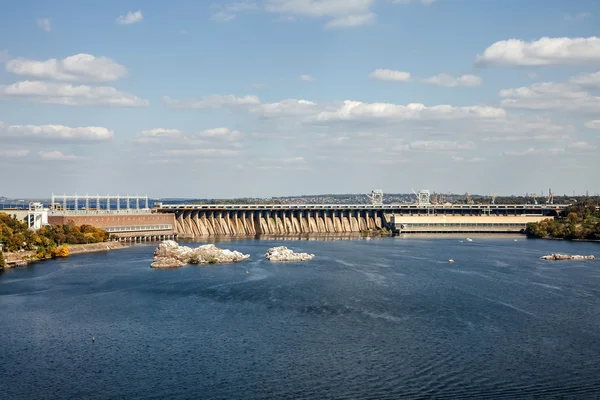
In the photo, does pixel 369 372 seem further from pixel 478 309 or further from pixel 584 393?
pixel 478 309

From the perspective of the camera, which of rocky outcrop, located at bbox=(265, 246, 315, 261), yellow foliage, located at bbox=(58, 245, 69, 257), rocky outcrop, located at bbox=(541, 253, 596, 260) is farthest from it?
yellow foliage, located at bbox=(58, 245, 69, 257)

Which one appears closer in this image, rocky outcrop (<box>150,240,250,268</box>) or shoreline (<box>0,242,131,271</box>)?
shoreline (<box>0,242,131,271</box>)

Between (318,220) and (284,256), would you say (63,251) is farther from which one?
(318,220)

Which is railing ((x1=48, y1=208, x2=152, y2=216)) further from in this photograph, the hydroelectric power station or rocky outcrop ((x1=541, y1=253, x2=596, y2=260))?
rocky outcrop ((x1=541, y1=253, x2=596, y2=260))

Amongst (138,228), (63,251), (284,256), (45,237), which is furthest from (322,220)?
(63,251)

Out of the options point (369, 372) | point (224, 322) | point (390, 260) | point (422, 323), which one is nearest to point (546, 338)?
point (422, 323)

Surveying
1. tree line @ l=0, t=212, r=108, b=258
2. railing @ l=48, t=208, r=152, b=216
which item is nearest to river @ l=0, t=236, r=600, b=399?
tree line @ l=0, t=212, r=108, b=258

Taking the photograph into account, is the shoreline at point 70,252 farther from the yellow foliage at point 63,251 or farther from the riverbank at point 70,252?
the yellow foliage at point 63,251
